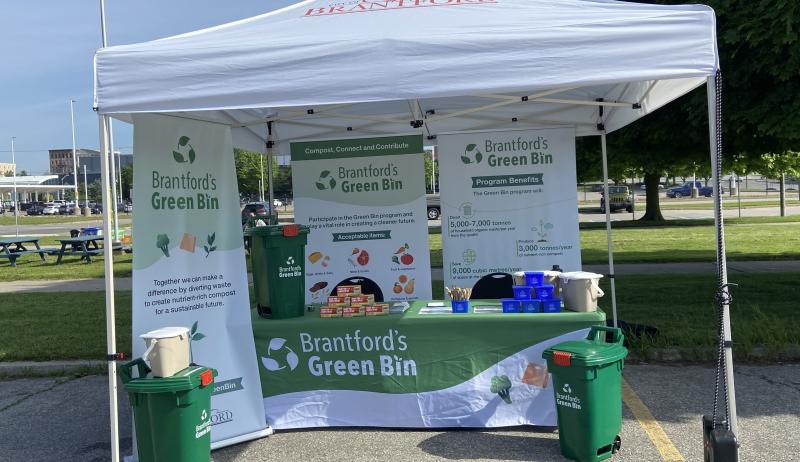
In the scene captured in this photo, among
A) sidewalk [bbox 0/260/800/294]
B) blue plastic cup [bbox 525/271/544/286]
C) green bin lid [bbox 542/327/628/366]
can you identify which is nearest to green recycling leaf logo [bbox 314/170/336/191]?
blue plastic cup [bbox 525/271/544/286]

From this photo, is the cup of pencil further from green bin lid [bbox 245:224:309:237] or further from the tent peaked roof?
Result: the tent peaked roof

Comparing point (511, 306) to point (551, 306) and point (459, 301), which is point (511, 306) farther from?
point (459, 301)

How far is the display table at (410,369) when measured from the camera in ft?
15.5

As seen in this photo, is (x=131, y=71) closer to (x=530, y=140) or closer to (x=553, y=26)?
(x=553, y=26)

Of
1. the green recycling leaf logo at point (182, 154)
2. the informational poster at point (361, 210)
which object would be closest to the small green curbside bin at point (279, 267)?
the green recycling leaf logo at point (182, 154)

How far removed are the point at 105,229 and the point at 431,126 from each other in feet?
13.4

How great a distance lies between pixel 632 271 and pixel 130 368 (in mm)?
10284

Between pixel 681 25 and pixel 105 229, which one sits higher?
pixel 681 25

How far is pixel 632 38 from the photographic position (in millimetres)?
3768

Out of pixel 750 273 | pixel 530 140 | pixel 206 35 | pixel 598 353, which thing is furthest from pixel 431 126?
pixel 750 273

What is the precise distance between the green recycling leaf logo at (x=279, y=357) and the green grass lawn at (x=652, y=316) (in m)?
3.20

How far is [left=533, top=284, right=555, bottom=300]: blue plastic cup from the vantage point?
4793mm

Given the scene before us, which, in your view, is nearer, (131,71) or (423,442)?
(131,71)

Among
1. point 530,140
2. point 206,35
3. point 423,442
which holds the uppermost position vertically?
point 206,35
